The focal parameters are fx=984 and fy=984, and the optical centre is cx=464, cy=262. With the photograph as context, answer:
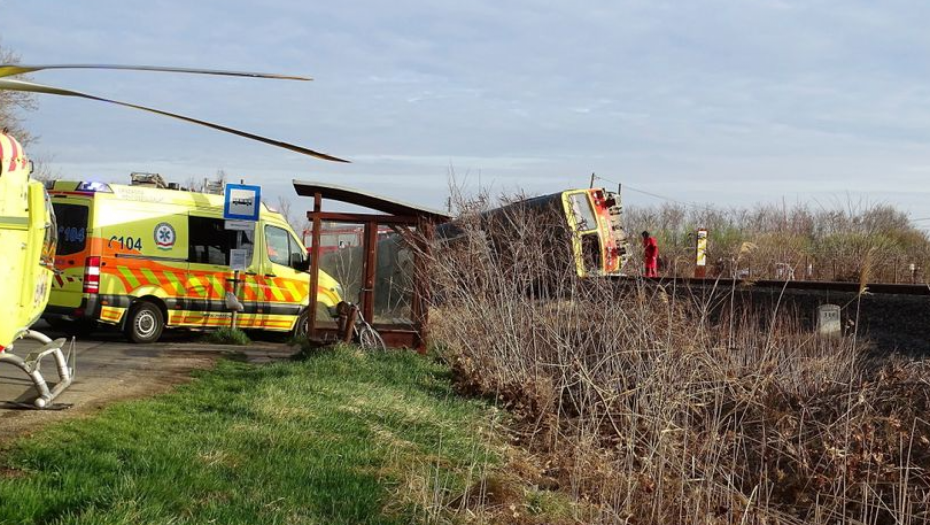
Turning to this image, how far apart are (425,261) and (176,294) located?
5.40m

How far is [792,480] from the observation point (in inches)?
350

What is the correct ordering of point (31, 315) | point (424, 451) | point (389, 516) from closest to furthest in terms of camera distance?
point (389, 516) → point (424, 451) → point (31, 315)

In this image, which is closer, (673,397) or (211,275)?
(673,397)

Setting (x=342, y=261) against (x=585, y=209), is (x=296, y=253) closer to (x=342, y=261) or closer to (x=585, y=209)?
(x=342, y=261)

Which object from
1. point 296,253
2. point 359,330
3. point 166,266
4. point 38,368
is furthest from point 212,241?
point 38,368

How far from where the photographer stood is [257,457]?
7.01 meters

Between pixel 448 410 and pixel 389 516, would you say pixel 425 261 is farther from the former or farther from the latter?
pixel 389 516

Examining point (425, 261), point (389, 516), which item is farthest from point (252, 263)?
point (389, 516)

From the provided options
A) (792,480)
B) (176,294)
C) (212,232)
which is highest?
Answer: (212,232)

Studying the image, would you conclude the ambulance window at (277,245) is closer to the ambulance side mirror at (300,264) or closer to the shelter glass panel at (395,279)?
the ambulance side mirror at (300,264)

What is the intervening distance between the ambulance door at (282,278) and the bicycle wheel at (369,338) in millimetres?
4251

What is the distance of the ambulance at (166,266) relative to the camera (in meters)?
16.0

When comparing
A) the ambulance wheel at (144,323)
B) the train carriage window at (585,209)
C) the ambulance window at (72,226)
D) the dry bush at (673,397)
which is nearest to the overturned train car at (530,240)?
the dry bush at (673,397)

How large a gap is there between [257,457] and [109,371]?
5843 mm
